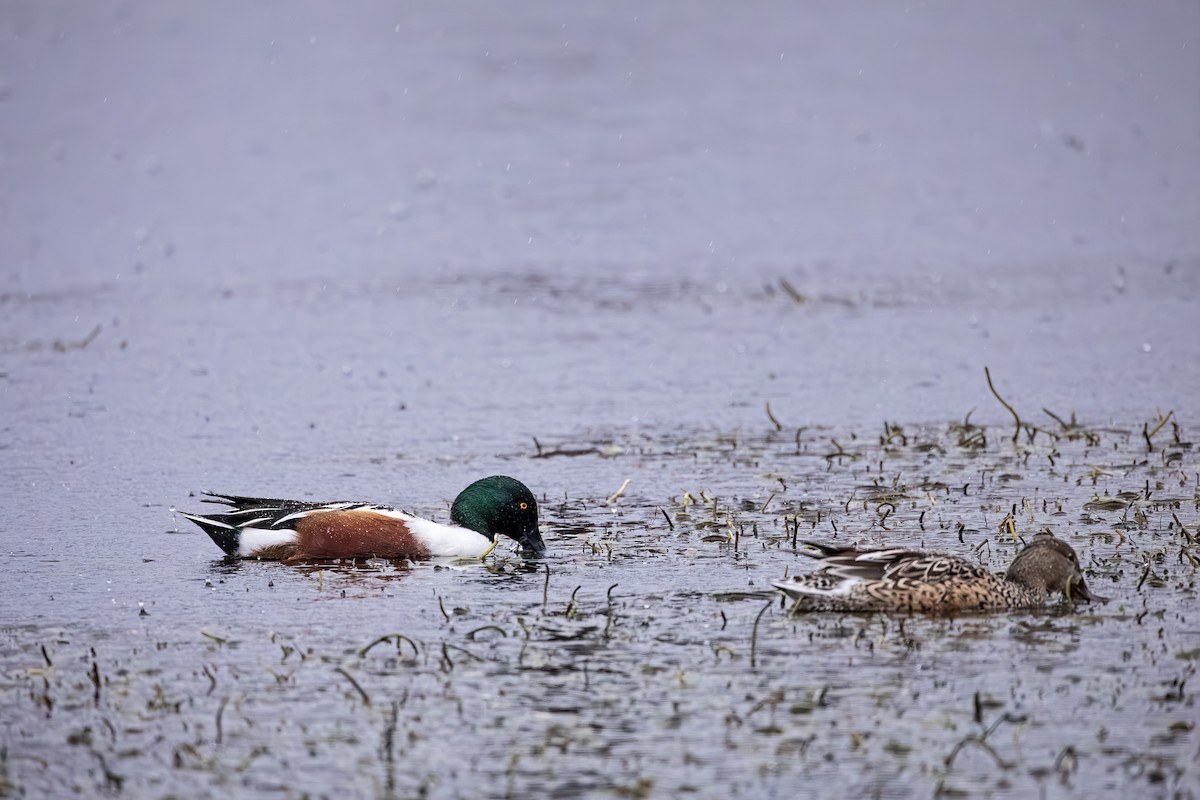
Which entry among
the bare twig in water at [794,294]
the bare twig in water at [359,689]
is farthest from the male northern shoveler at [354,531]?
the bare twig in water at [794,294]

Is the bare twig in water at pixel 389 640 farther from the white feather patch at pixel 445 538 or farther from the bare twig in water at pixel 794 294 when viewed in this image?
the bare twig in water at pixel 794 294

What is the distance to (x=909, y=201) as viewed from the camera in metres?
19.4

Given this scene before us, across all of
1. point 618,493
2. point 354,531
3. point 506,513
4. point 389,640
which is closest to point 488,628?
point 389,640

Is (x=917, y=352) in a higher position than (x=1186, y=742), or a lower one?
higher

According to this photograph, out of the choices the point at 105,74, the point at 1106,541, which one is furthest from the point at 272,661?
the point at 105,74

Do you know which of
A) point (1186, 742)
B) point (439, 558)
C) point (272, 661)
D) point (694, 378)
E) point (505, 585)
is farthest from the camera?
point (694, 378)

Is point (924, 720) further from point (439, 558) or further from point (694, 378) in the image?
point (694, 378)

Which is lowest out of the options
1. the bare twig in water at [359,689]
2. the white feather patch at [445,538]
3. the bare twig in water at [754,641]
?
the bare twig in water at [359,689]

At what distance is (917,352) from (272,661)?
26.3ft

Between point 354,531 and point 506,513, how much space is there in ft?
2.45

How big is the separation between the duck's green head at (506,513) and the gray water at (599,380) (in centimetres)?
19

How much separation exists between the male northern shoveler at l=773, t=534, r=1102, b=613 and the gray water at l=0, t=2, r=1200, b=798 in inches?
4.5

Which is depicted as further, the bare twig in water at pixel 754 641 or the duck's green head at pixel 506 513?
the duck's green head at pixel 506 513

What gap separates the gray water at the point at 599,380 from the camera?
5934 mm
